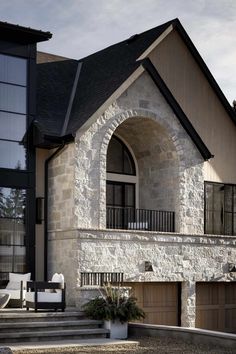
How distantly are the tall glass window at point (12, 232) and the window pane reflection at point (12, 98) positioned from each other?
2.35 metres

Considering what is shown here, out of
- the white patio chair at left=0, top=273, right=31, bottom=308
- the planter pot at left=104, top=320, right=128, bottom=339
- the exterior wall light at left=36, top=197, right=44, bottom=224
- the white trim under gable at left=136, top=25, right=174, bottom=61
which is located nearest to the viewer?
the planter pot at left=104, top=320, right=128, bottom=339

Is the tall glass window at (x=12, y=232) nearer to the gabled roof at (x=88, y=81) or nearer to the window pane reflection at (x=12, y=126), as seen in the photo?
the window pane reflection at (x=12, y=126)

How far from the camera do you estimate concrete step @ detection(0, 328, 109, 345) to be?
54.0 ft

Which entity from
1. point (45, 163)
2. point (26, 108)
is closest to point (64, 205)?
point (45, 163)

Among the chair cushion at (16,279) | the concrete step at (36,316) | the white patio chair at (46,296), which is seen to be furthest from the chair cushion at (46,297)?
the chair cushion at (16,279)

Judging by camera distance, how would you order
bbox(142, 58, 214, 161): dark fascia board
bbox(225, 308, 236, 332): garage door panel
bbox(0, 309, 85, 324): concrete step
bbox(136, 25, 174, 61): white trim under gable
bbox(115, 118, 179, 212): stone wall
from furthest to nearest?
1. bbox(225, 308, 236, 332): garage door panel
2. bbox(115, 118, 179, 212): stone wall
3. bbox(136, 25, 174, 61): white trim under gable
4. bbox(142, 58, 214, 161): dark fascia board
5. bbox(0, 309, 85, 324): concrete step

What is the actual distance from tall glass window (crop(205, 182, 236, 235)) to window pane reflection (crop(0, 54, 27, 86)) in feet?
24.2

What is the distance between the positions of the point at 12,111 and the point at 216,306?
9438 mm

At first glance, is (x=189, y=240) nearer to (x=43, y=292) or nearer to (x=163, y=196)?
(x=163, y=196)

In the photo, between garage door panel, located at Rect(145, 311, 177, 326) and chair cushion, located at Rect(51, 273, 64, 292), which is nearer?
chair cushion, located at Rect(51, 273, 64, 292)

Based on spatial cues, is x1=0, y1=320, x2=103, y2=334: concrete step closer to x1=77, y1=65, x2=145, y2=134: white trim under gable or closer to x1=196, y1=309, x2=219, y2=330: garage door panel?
x1=77, y1=65, x2=145, y2=134: white trim under gable

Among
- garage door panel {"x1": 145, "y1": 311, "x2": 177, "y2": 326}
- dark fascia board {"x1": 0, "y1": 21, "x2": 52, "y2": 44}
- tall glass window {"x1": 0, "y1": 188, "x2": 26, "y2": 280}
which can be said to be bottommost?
garage door panel {"x1": 145, "y1": 311, "x2": 177, "y2": 326}

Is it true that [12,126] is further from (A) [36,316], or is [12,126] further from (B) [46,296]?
(A) [36,316]

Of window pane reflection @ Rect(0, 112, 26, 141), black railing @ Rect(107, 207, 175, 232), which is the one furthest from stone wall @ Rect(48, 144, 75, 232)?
black railing @ Rect(107, 207, 175, 232)
